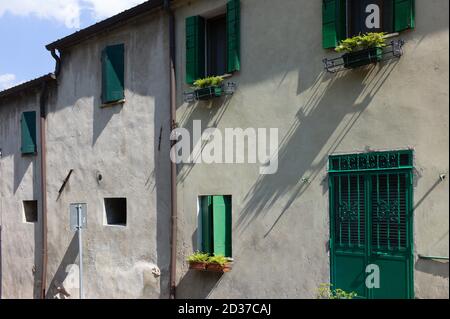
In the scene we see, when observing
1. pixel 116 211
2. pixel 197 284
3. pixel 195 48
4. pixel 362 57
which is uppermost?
pixel 195 48

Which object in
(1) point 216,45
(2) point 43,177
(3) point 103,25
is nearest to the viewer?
(1) point 216,45

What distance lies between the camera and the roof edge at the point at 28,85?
12.9 meters

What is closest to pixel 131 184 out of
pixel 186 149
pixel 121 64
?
pixel 186 149

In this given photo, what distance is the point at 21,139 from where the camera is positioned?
46.1ft

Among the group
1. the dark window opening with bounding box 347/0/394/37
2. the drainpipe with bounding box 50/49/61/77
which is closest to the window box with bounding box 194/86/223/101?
the dark window opening with bounding box 347/0/394/37

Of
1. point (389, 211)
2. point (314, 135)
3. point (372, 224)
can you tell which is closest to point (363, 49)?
A: point (314, 135)

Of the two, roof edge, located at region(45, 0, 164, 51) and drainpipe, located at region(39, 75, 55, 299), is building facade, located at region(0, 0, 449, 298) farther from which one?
drainpipe, located at region(39, 75, 55, 299)

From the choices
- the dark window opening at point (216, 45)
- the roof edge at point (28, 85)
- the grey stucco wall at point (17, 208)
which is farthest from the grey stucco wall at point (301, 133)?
the grey stucco wall at point (17, 208)

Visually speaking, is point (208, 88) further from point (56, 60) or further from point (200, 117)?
point (56, 60)

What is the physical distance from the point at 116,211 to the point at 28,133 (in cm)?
386

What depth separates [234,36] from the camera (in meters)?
8.88

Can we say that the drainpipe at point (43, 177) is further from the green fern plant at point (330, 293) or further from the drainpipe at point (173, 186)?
the green fern plant at point (330, 293)

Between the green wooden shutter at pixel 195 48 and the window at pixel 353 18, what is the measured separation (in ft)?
8.92
